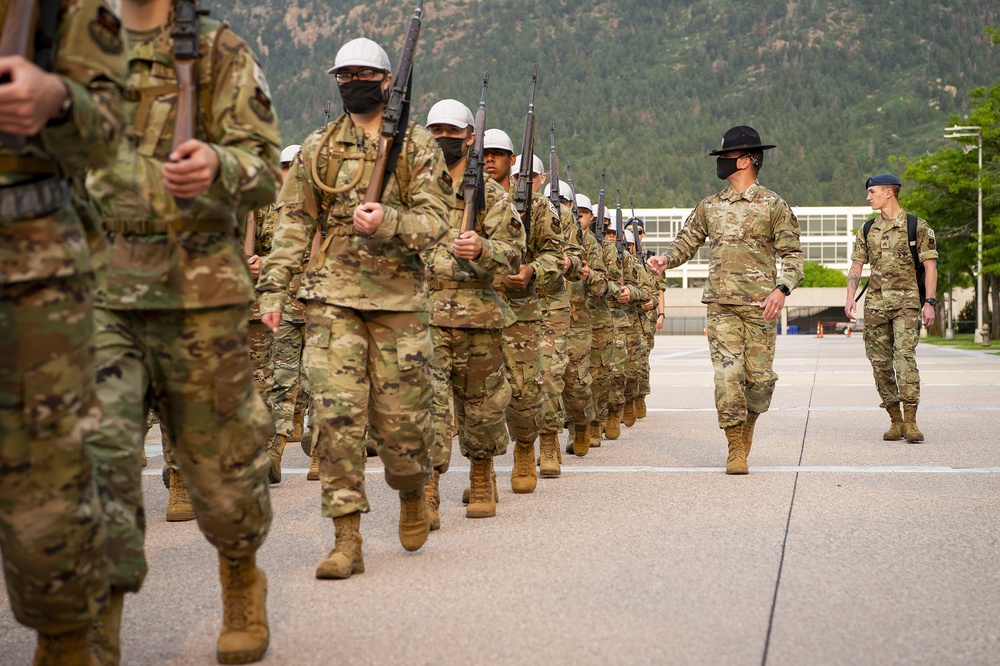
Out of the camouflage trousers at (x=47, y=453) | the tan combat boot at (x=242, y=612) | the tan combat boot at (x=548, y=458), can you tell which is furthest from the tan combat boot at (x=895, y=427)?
the camouflage trousers at (x=47, y=453)

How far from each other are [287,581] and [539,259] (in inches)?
152

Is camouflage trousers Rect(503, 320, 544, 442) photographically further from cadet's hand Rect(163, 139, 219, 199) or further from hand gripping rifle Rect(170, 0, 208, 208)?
cadet's hand Rect(163, 139, 219, 199)

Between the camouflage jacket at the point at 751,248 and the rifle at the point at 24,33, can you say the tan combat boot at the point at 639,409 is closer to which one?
the camouflage jacket at the point at 751,248

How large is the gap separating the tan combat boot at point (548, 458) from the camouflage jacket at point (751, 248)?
1648 mm

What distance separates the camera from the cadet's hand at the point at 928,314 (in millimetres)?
11422

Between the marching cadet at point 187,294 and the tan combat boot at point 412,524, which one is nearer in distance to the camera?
the marching cadet at point 187,294

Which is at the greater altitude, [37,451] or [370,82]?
[370,82]

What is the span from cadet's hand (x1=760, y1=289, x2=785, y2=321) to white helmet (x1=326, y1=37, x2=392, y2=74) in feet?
13.4

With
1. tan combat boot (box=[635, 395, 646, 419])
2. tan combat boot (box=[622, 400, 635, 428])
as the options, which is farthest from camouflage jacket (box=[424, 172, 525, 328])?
tan combat boot (box=[635, 395, 646, 419])

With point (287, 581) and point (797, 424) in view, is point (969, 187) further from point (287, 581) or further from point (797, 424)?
point (287, 581)

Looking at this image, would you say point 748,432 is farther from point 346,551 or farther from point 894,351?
point 346,551

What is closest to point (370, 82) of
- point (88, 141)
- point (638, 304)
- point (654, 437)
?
point (88, 141)

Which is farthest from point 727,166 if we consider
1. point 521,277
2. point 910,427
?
point 910,427

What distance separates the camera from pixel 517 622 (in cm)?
485
